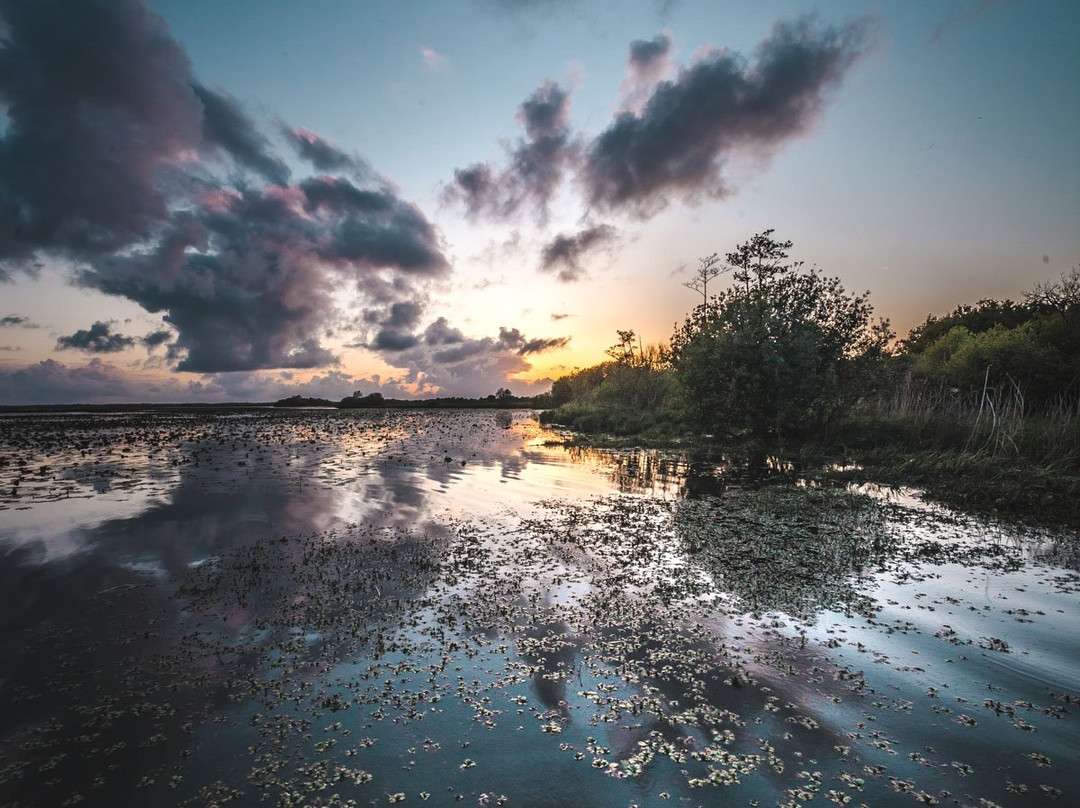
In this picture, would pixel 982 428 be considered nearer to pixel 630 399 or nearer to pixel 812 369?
pixel 812 369

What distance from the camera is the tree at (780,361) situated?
2861 cm

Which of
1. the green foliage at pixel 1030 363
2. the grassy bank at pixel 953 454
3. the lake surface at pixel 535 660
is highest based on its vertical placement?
the green foliage at pixel 1030 363

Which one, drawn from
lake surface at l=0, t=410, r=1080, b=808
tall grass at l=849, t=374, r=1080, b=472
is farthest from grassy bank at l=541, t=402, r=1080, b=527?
lake surface at l=0, t=410, r=1080, b=808

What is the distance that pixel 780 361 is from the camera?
2748 cm

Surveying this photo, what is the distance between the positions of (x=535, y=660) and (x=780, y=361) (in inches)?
1016

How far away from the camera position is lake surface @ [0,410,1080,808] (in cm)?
412

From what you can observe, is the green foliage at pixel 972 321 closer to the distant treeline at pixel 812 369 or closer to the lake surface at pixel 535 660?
the distant treeline at pixel 812 369

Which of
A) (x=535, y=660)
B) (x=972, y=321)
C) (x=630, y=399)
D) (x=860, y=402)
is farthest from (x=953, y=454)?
(x=972, y=321)

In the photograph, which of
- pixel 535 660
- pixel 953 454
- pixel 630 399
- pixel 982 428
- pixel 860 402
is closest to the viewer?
pixel 535 660

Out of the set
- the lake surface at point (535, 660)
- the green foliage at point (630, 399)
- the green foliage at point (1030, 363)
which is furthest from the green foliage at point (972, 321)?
the lake surface at point (535, 660)

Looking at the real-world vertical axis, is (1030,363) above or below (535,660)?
above

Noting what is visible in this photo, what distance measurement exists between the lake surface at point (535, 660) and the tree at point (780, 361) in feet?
54.0

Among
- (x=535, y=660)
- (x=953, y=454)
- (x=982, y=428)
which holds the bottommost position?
(x=535, y=660)

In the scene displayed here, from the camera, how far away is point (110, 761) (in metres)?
4.27
